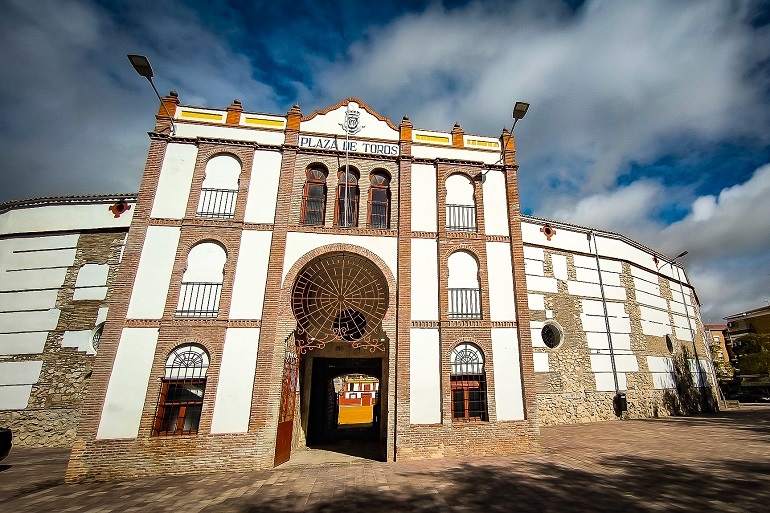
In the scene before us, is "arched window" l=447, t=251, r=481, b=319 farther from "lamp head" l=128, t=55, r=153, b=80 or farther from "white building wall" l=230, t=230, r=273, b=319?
"lamp head" l=128, t=55, r=153, b=80

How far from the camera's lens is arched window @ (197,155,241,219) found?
1176 cm

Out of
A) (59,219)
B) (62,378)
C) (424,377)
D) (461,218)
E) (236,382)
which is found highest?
(59,219)

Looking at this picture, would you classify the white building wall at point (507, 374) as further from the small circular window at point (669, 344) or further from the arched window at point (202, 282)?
the small circular window at point (669, 344)

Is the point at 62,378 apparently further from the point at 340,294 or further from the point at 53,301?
the point at 340,294

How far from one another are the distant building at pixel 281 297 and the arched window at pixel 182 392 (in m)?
0.04

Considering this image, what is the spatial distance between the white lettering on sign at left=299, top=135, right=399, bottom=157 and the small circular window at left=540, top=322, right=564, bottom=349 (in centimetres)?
1155

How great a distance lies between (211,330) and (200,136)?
271 inches

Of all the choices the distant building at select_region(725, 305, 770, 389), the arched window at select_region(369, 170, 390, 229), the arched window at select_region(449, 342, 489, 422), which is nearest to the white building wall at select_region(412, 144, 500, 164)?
the arched window at select_region(369, 170, 390, 229)

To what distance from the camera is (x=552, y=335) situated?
684 inches

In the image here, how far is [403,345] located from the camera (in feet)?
36.6

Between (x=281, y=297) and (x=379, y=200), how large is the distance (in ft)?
16.4

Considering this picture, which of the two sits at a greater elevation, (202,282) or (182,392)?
(202,282)

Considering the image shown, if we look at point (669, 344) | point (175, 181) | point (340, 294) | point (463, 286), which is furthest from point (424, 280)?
point (669, 344)

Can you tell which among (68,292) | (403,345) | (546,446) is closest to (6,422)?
(68,292)
